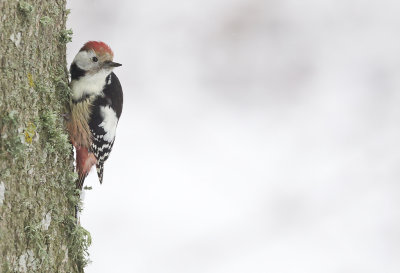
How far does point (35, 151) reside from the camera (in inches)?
71.4

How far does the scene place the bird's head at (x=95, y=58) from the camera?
8.68 ft

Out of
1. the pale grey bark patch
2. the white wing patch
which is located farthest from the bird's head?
the pale grey bark patch

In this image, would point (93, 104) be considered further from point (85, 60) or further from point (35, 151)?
point (35, 151)

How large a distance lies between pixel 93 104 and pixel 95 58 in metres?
0.28

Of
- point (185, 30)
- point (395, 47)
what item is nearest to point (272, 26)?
point (185, 30)

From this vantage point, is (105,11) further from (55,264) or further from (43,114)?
(55,264)

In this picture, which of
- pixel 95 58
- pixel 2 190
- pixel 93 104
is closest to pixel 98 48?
pixel 95 58

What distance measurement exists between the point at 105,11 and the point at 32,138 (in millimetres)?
2827

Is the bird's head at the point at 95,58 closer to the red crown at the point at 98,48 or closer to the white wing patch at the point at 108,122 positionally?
the red crown at the point at 98,48

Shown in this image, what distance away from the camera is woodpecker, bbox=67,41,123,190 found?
240 centimetres

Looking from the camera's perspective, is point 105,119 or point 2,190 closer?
point 2,190

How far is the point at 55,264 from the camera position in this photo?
1.85 m

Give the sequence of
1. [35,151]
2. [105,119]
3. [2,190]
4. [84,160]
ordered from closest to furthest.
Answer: [2,190], [35,151], [84,160], [105,119]

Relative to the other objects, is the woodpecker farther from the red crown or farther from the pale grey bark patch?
the pale grey bark patch
